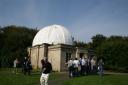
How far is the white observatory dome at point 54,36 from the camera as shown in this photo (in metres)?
52.3

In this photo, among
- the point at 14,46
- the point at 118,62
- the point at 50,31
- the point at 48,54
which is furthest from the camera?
the point at 14,46

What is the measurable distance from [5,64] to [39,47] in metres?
9.09

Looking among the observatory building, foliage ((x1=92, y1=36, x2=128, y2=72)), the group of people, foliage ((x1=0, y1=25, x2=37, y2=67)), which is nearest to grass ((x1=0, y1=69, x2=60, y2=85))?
the group of people

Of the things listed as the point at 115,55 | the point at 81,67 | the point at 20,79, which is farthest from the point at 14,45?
the point at 20,79

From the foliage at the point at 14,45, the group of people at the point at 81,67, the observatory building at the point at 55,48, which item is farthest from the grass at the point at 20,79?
the foliage at the point at 14,45

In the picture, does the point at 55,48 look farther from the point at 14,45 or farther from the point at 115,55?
the point at 14,45

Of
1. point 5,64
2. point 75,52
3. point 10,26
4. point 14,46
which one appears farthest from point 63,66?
point 10,26

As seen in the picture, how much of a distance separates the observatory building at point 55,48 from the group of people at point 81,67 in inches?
563

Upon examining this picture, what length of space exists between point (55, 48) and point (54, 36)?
5.15 m

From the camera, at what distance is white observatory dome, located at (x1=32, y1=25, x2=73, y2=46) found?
172 ft

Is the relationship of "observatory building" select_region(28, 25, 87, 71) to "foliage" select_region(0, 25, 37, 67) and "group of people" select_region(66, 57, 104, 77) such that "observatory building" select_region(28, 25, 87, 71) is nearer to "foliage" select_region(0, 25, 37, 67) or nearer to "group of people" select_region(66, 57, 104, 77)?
"foliage" select_region(0, 25, 37, 67)

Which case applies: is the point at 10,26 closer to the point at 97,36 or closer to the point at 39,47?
the point at 97,36

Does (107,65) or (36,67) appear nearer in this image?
(36,67)

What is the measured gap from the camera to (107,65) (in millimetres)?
58500
